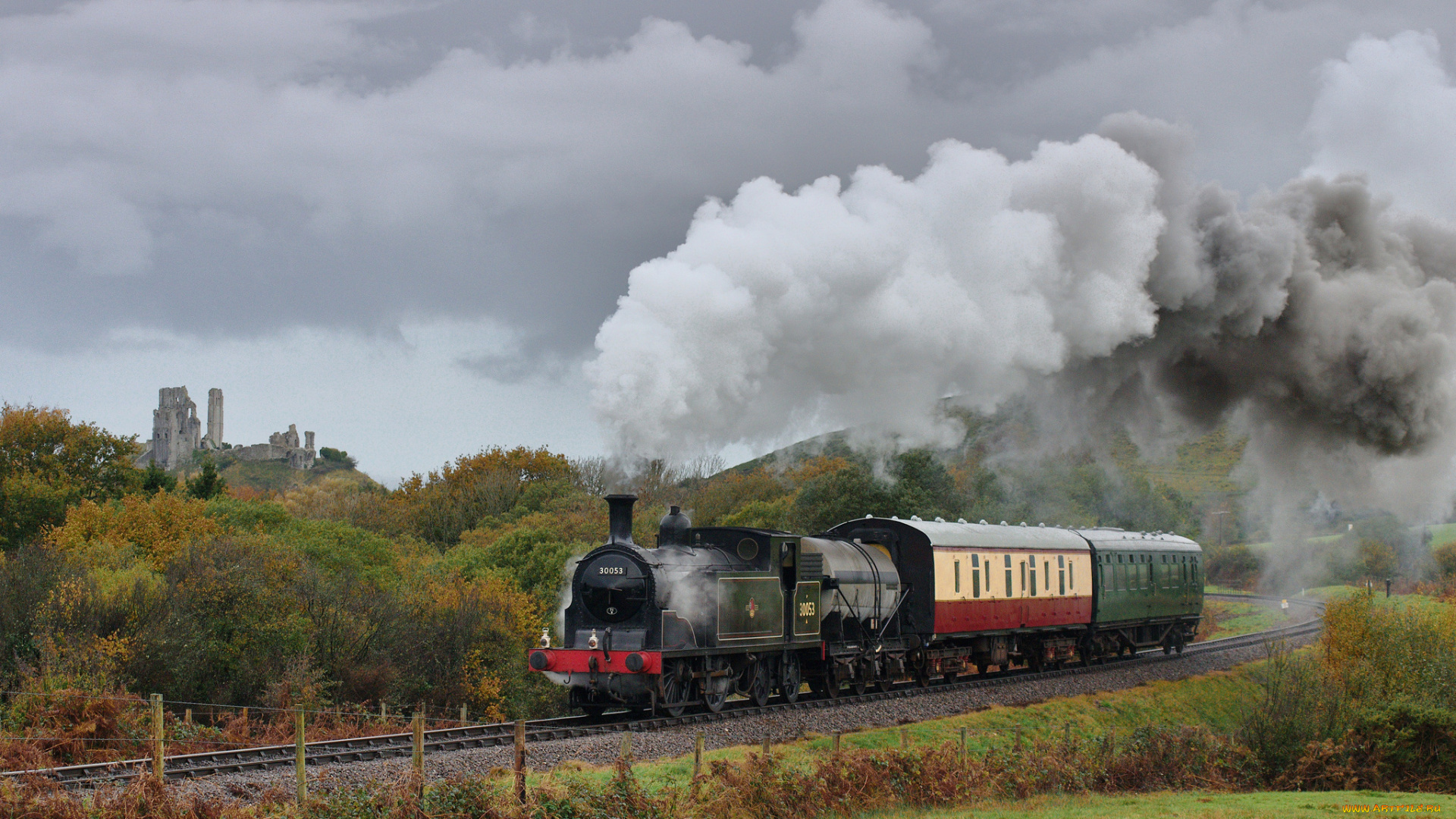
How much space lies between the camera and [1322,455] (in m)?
29.6

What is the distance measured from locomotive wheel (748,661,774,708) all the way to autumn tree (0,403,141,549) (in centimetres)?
4174

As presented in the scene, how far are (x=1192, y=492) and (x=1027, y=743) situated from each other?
376 feet

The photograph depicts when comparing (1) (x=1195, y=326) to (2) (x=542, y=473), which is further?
(2) (x=542, y=473)

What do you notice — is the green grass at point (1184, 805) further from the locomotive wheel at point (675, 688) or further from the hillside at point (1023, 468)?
the hillside at point (1023, 468)

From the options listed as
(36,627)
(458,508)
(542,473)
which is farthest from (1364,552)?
(36,627)

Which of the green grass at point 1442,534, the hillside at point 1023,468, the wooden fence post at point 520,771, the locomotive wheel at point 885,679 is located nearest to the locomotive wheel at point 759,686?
the locomotive wheel at point 885,679

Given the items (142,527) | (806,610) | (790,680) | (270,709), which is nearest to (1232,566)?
(142,527)

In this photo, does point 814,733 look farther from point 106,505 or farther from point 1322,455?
point 106,505

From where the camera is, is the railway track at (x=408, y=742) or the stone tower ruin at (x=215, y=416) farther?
the stone tower ruin at (x=215, y=416)

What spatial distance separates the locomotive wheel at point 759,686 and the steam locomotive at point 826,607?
3 centimetres

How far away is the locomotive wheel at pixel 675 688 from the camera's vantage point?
17094 mm

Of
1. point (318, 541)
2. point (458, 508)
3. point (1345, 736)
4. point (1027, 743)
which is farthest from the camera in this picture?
point (458, 508)

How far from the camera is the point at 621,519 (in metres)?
17.8

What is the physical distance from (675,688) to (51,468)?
49.7 m
